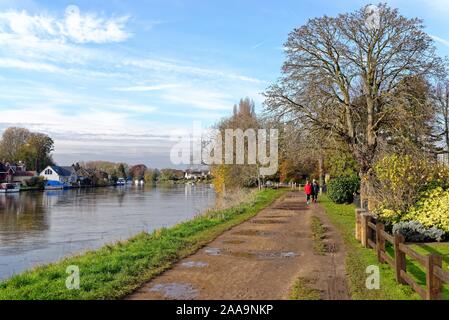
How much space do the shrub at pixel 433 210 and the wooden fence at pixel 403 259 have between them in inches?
90.5

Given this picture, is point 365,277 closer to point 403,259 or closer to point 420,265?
point 403,259

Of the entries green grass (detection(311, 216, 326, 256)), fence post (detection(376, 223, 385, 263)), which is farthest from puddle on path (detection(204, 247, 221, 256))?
fence post (detection(376, 223, 385, 263))

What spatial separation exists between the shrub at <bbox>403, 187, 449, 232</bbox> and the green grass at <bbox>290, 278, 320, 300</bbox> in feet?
23.4

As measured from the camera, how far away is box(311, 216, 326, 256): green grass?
38.9 ft

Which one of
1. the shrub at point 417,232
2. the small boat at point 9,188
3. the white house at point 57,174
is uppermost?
the white house at point 57,174

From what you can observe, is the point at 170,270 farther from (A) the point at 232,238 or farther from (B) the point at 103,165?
(B) the point at 103,165

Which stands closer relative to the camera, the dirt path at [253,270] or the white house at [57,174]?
the dirt path at [253,270]

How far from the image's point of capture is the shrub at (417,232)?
1300cm

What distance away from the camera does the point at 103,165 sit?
131 metres

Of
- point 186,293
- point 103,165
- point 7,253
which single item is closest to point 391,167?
point 186,293

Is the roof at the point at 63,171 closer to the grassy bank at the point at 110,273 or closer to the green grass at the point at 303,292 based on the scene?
the grassy bank at the point at 110,273

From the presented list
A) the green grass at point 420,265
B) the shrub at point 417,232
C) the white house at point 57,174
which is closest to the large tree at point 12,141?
the white house at point 57,174

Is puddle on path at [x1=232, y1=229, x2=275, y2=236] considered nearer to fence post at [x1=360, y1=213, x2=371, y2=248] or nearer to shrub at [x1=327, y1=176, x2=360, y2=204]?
fence post at [x1=360, y1=213, x2=371, y2=248]
